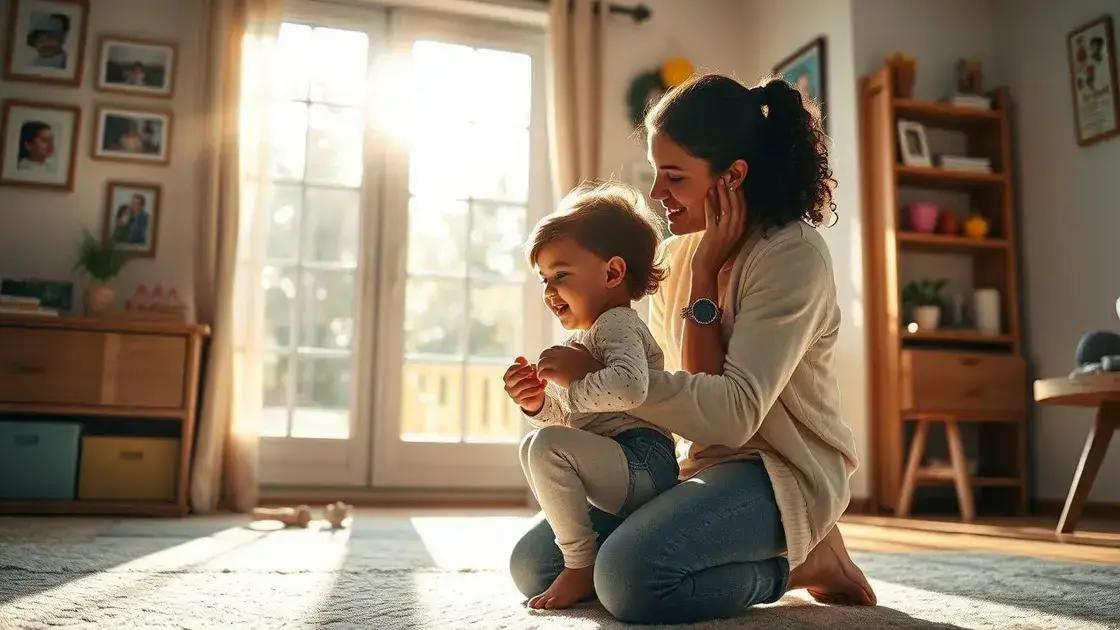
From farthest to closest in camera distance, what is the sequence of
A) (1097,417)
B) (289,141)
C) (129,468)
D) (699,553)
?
1. (289,141)
2. (129,468)
3. (1097,417)
4. (699,553)

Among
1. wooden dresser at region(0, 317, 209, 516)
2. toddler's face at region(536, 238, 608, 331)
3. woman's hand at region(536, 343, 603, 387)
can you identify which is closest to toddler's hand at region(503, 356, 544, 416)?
woman's hand at region(536, 343, 603, 387)

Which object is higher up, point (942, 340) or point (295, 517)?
point (942, 340)

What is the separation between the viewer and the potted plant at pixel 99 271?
3.79m

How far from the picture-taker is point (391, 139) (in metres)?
4.50

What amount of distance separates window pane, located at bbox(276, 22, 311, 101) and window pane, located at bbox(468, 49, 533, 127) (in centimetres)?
76

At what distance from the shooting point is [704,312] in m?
1.47

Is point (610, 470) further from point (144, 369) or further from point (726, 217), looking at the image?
point (144, 369)

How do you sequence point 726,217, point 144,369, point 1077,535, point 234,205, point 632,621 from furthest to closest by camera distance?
1. point 234,205
2. point 144,369
3. point 1077,535
4. point 726,217
5. point 632,621

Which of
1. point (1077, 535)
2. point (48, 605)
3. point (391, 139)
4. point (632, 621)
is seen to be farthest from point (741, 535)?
point (391, 139)

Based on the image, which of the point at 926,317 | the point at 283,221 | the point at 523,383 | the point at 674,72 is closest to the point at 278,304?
the point at 283,221

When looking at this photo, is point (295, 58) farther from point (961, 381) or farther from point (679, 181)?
point (679, 181)

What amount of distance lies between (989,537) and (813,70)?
7.75 ft

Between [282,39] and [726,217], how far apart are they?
11.3ft

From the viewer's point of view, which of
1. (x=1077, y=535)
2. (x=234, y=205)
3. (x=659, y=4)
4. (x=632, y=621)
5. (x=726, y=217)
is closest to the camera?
(x=632, y=621)
